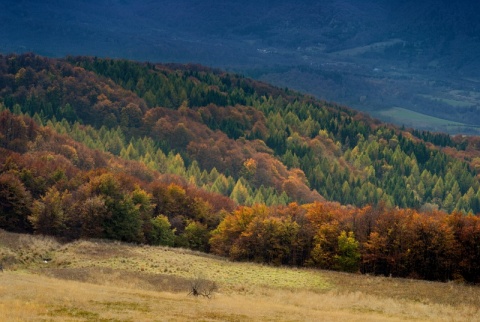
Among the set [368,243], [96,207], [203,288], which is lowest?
[96,207]

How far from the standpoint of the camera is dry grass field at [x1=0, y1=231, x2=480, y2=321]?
2024 inches

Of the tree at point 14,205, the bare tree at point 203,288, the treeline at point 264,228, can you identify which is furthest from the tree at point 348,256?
the tree at point 14,205

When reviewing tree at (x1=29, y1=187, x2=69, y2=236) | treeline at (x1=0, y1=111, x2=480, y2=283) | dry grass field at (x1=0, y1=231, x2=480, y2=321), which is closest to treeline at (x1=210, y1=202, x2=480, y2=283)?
treeline at (x1=0, y1=111, x2=480, y2=283)

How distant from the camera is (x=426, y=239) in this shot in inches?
4380

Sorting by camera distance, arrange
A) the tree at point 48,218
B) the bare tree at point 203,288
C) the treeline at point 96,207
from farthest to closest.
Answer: the treeline at point 96,207, the tree at point 48,218, the bare tree at point 203,288

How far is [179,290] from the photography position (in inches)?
2881

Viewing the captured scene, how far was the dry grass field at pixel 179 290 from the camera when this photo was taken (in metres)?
51.4

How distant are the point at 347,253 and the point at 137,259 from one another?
3481cm

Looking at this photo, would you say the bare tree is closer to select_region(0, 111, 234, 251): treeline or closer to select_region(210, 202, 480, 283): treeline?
select_region(210, 202, 480, 283): treeline

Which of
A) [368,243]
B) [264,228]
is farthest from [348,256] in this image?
[264,228]

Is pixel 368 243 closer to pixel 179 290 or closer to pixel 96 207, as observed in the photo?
pixel 96 207

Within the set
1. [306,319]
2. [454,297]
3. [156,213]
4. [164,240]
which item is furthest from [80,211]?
[306,319]

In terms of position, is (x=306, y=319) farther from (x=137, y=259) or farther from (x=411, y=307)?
(x=137, y=259)

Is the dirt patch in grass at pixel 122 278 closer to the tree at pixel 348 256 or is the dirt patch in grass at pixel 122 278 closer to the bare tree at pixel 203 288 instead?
the bare tree at pixel 203 288
